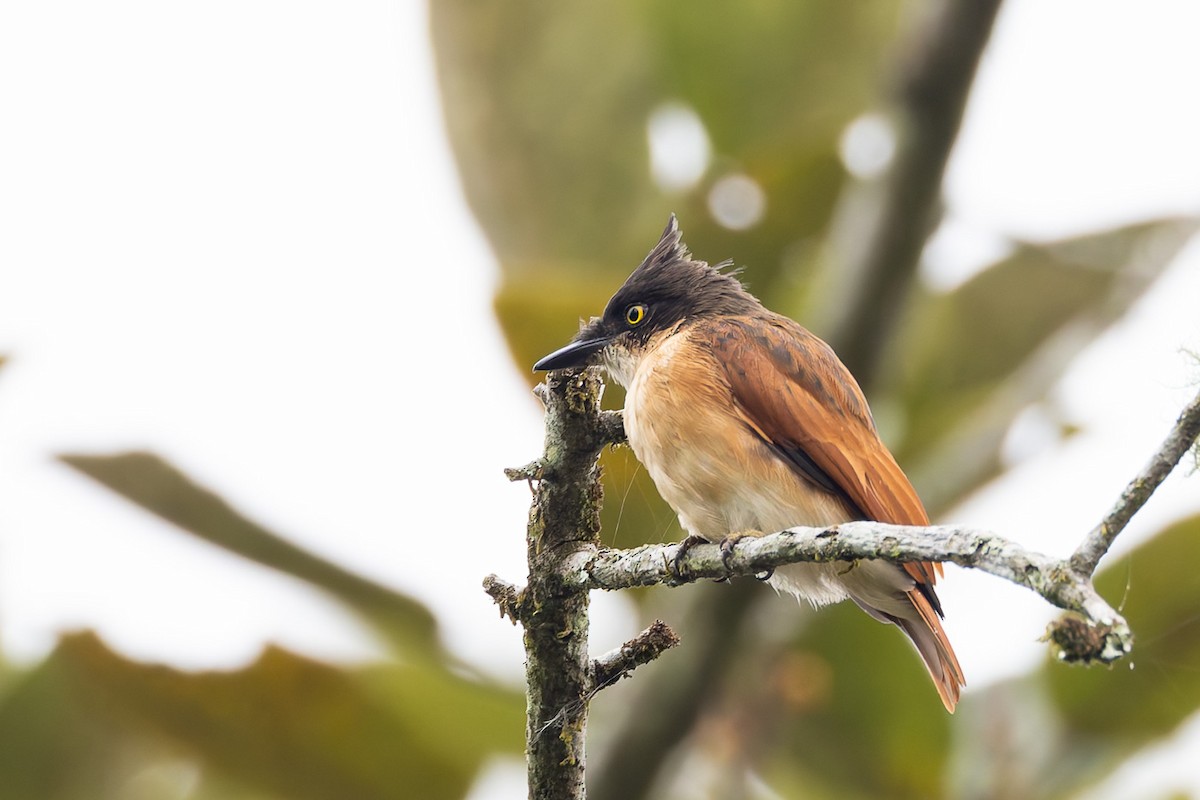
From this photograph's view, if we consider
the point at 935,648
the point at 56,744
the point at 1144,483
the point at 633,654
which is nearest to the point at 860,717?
the point at 935,648

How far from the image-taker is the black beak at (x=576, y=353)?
3.79 meters

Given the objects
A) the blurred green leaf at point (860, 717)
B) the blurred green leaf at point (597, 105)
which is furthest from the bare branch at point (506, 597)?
the blurred green leaf at point (597, 105)

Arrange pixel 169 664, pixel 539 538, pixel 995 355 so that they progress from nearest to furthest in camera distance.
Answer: pixel 539 538
pixel 169 664
pixel 995 355

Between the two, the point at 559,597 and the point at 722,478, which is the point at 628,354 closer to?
the point at 722,478

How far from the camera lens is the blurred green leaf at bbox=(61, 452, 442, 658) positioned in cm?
417

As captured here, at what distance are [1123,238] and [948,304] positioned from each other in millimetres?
798

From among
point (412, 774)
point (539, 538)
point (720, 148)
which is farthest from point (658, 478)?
point (720, 148)

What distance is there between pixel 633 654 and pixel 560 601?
179 millimetres

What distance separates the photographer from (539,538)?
2768 mm

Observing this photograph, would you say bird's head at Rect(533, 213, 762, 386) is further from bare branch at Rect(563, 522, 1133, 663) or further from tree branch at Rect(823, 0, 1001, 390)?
bare branch at Rect(563, 522, 1133, 663)

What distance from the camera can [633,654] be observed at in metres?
2.66

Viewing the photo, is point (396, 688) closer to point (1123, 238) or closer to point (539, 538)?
point (539, 538)

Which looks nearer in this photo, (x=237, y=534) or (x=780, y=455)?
(x=780, y=455)

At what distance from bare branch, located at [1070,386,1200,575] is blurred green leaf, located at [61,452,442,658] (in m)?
3.07
